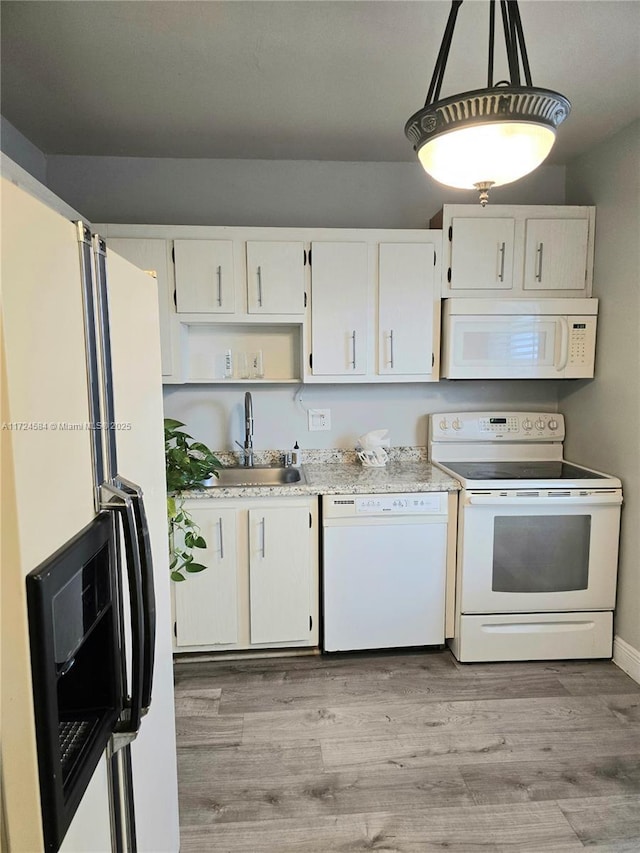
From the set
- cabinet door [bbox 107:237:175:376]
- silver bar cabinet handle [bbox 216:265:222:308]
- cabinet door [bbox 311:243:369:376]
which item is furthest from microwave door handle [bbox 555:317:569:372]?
cabinet door [bbox 107:237:175:376]

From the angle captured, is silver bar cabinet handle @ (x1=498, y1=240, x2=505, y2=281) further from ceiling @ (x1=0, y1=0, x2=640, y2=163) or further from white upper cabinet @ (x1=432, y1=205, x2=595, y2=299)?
ceiling @ (x1=0, y1=0, x2=640, y2=163)

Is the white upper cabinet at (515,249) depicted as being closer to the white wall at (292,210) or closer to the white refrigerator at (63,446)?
the white wall at (292,210)

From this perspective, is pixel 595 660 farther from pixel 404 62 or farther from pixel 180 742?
pixel 404 62

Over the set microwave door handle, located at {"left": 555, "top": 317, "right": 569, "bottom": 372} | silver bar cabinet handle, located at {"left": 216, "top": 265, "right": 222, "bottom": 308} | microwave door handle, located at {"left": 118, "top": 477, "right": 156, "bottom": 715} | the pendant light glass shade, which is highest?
the pendant light glass shade

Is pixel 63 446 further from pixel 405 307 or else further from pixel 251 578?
pixel 405 307

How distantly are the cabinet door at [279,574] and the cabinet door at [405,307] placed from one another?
0.99 metres

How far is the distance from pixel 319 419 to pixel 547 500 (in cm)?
134

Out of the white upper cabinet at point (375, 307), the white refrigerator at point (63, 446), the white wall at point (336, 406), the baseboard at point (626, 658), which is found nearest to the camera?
the white refrigerator at point (63, 446)

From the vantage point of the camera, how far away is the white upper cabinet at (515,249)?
2672 millimetres

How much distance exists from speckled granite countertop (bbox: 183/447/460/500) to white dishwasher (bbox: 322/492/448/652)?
5cm

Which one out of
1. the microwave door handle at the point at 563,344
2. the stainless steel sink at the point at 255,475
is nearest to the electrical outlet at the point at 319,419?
the stainless steel sink at the point at 255,475

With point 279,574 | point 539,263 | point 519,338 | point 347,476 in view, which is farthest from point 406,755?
point 539,263

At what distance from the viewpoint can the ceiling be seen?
163 centimetres

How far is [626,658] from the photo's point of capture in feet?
8.20
